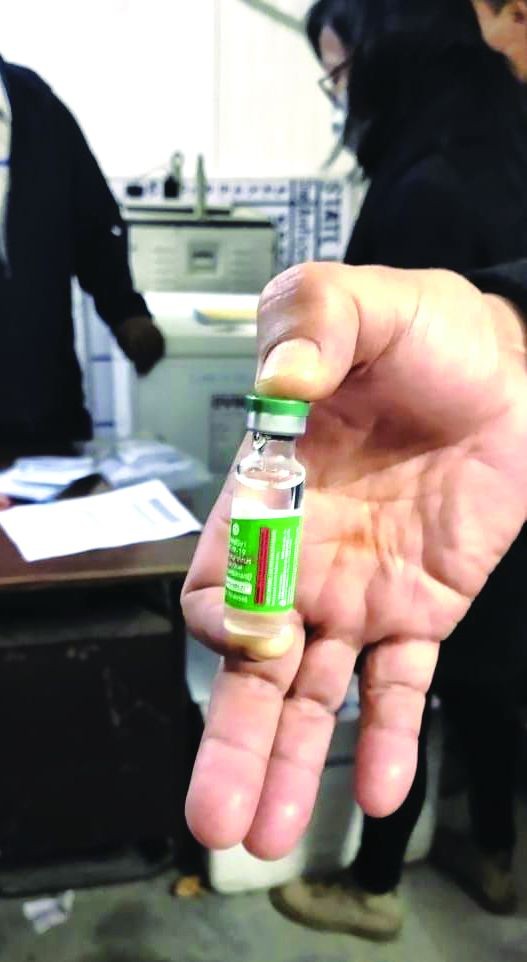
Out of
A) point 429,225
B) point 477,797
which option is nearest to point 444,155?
point 429,225

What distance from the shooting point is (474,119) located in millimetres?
1094

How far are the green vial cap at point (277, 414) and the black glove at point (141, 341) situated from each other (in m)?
1.33

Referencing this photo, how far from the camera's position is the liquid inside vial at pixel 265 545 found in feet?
1.87

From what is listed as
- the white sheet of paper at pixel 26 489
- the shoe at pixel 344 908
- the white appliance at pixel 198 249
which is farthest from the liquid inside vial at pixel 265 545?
the white appliance at pixel 198 249

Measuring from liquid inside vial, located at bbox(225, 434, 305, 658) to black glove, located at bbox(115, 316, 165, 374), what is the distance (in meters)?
1.25

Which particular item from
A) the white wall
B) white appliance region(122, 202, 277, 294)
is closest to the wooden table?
white appliance region(122, 202, 277, 294)

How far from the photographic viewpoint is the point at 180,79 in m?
2.51

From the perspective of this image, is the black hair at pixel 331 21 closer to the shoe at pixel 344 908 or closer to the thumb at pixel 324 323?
the thumb at pixel 324 323

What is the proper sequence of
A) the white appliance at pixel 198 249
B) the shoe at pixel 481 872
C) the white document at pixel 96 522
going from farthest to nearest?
the white appliance at pixel 198 249 < the shoe at pixel 481 872 < the white document at pixel 96 522

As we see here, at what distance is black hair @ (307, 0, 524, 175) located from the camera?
1089 millimetres

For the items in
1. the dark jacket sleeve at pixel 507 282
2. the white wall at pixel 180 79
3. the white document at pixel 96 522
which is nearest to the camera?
the dark jacket sleeve at pixel 507 282

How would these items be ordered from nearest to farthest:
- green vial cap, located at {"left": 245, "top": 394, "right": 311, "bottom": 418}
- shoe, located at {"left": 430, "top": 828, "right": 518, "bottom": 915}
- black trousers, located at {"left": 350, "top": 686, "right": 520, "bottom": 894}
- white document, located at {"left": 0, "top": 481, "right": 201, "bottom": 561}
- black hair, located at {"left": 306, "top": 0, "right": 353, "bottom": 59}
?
green vial cap, located at {"left": 245, "top": 394, "right": 311, "bottom": 418}
black hair, located at {"left": 306, "top": 0, "right": 353, "bottom": 59}
white document, located at {"left": 0, "top": 481, "right": 201, "bottom": 561}
black trousers, located at {"left": 350, "top": 686, "right": 520, "bottom": 894}
shoe, located at {"left": 430, "top": 828, "right": 518, "bottom": 915}

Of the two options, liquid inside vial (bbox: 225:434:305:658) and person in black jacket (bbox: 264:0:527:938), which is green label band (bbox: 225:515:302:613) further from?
person in black jacket (bbox: 264:0:527:938)

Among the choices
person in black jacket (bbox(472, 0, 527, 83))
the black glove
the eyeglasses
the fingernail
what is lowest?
the black glove
